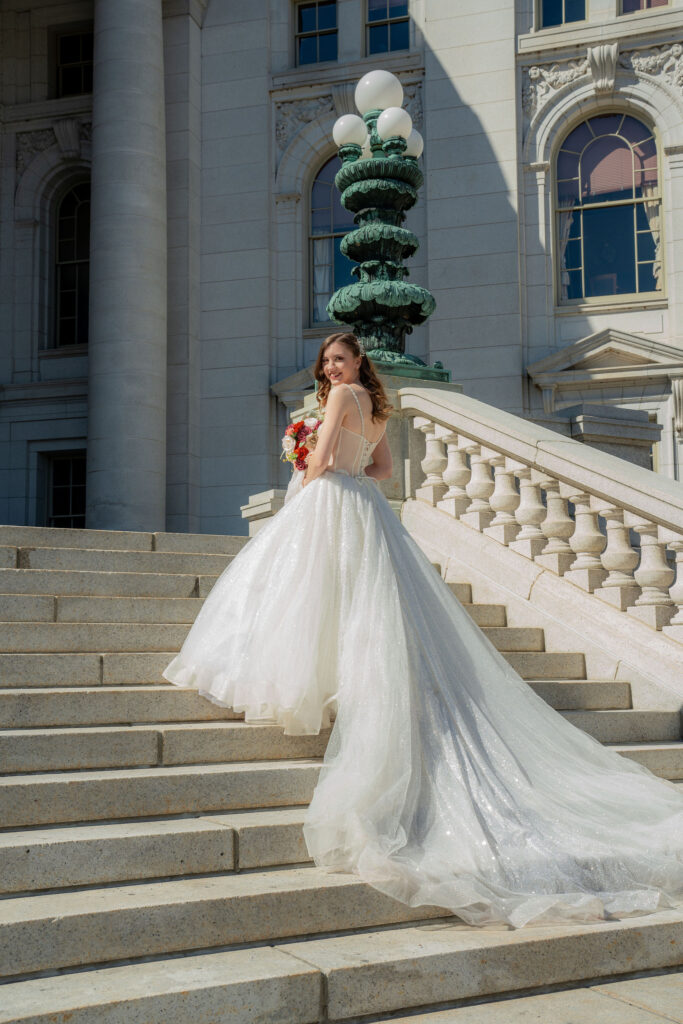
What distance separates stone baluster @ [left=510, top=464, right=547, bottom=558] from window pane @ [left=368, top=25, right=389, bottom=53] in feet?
44.0

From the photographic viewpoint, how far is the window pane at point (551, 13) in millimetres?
17781

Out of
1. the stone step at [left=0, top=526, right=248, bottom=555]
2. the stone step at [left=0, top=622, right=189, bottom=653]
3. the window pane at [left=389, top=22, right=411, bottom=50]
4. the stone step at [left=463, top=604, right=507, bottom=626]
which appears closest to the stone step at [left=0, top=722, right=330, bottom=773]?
the stone step at [left=0, top=622, right=189, bottom=653]

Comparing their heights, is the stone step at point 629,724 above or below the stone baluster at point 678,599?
below

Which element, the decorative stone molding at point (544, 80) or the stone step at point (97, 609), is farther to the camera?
the decorative stone molding at point (544, 80)

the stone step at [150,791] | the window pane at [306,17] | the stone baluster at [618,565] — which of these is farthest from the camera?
the window pane at [306,17]

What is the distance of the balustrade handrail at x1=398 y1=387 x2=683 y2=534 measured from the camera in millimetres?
6754

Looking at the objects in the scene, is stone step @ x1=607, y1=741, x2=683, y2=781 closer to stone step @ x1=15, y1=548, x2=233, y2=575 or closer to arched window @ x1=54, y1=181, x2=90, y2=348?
stone step @ x1=15, y1=548, x2=233, y2=575

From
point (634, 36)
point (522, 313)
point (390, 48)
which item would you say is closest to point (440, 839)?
point (522, 313)

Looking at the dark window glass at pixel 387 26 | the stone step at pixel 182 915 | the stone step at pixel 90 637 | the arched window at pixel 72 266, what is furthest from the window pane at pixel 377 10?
the stone step at pixel 182 915

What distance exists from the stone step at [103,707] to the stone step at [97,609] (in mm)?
706

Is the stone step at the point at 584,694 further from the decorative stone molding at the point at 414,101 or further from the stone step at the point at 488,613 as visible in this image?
the decorative stone molding at the point at 414,101

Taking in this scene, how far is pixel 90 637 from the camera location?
229 inches

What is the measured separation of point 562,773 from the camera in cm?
494

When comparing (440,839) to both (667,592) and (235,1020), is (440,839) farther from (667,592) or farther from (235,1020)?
(667,592)
